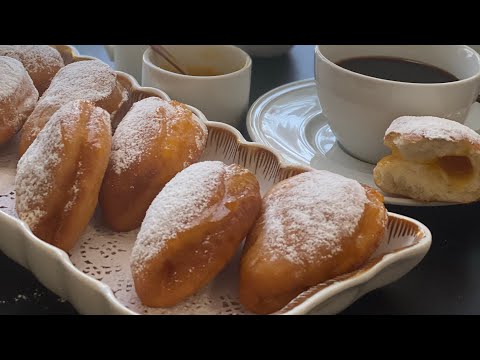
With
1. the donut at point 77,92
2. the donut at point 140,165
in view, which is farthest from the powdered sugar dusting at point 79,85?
the donut at point 140,165

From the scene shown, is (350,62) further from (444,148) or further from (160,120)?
(160,120)

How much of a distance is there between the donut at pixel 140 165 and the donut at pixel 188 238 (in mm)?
67

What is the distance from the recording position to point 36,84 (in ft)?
2.92

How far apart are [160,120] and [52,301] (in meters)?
0.23

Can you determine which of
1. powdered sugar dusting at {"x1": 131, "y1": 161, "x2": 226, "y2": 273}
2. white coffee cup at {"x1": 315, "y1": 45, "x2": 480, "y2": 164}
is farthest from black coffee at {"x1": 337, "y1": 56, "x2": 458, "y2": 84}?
powdered sugar dusting at {"x1": 131, "y1": 161, "x2": 226, "y2": 273}

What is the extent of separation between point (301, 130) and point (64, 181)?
46 cm

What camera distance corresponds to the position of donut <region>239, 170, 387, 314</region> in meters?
0.56

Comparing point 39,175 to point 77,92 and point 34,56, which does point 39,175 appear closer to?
point 77,92

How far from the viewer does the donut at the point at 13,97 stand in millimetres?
772

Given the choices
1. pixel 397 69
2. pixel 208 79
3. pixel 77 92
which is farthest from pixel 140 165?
pixel 397 69

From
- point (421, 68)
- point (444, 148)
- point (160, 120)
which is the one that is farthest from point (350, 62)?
point (160, 120)

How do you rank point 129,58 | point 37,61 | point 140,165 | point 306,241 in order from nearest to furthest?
point 306,241 < point 140,165 < point 37,61 < point 129,58

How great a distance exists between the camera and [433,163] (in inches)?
30.3

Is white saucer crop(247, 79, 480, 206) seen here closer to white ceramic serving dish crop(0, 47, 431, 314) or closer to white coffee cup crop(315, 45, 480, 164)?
white coffee cup crop(315, 45, 480, 164)
